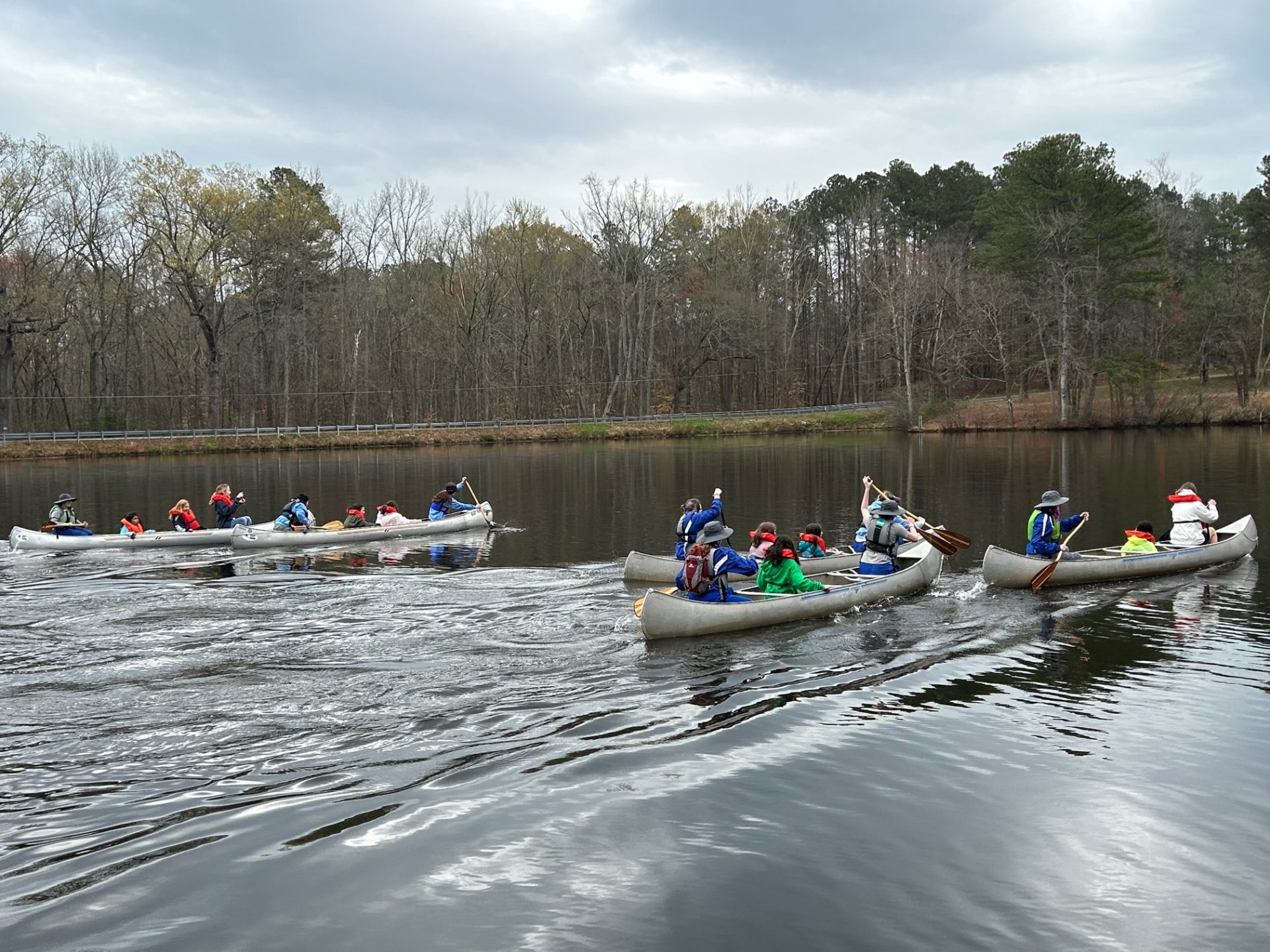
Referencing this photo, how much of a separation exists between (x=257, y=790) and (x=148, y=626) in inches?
285

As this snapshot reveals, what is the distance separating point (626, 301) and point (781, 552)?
65.0 m

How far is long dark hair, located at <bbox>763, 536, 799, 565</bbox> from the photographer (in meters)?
15.5

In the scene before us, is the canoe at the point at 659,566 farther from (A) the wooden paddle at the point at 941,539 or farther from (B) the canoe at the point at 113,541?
(B) the canoe at the point at 113,541

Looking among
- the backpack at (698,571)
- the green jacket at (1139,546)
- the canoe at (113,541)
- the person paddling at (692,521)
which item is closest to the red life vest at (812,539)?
the person paddling at (692,521)

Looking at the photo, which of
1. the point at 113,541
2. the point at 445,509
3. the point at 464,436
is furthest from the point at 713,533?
→ the point at 464,436

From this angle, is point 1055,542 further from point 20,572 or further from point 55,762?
point 20,572

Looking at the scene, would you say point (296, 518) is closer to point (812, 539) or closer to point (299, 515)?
point (299, 515)

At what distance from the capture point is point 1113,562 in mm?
18344

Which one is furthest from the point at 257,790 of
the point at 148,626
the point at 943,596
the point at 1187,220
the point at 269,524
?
the point at 1187,220

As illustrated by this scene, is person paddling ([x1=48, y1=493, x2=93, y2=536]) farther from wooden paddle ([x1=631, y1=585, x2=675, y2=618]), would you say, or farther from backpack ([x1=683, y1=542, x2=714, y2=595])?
backpack ([x1=683, y1=542, x2=714, y2=595])

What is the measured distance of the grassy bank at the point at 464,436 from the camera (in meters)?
60.5

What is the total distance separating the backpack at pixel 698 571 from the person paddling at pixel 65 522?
16.5 metres

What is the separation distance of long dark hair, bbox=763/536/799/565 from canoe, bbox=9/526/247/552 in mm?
14454

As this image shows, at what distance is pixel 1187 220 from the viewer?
86.2 metres
